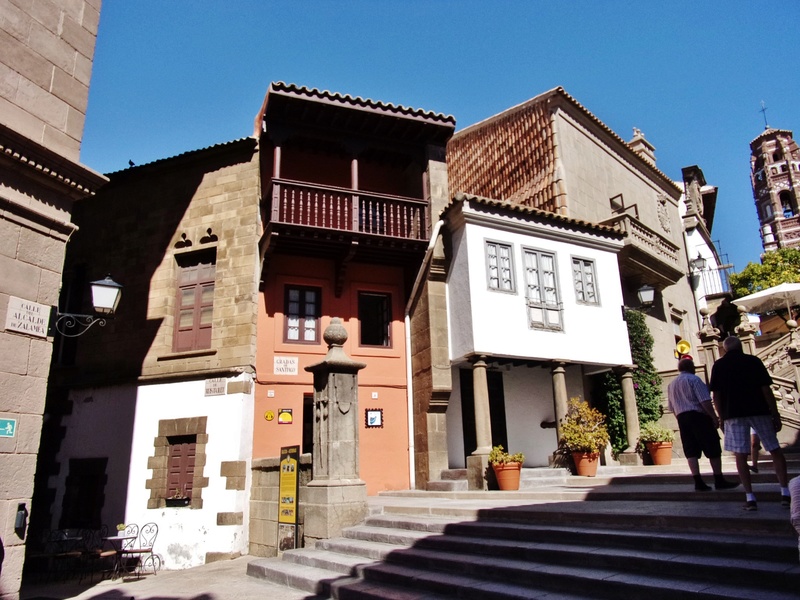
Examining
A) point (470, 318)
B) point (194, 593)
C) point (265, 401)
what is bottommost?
point (194, 593)

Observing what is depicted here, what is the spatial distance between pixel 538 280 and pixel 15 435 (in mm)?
10809

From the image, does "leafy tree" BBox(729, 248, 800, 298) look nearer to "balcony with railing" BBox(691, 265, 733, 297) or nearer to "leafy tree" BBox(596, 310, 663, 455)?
"balcony with railing" BBox(691, 265, 733, 297)

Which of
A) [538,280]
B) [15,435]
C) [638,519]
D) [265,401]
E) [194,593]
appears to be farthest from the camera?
[538,280]

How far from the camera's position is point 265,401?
12453 millimetres

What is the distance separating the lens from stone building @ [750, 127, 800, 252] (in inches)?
2685

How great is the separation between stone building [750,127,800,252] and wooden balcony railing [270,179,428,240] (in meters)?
68.4

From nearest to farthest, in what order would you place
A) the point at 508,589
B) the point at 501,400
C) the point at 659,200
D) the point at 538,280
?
the point at 508,589, the point at 538,280, the point at 501,400, the point at 659,200

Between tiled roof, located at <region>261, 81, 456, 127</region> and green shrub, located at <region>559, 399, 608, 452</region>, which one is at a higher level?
tiled roof, located at <region>261, 81, 456, 127</region>

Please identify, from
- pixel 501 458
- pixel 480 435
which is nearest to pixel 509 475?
pixel 501 458

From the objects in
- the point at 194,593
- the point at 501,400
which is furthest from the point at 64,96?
the point at 501,400

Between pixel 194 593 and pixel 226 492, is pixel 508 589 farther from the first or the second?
pixel 226 492

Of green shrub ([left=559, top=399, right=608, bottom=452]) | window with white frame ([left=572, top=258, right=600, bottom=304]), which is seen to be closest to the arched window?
window with white frame ([left=572, top=258, right=600, bottom=304])

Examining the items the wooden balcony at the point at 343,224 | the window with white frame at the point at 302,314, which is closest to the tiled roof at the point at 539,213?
the wooden balcony at the point at 343,224

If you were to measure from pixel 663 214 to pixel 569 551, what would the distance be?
62.4 ft
